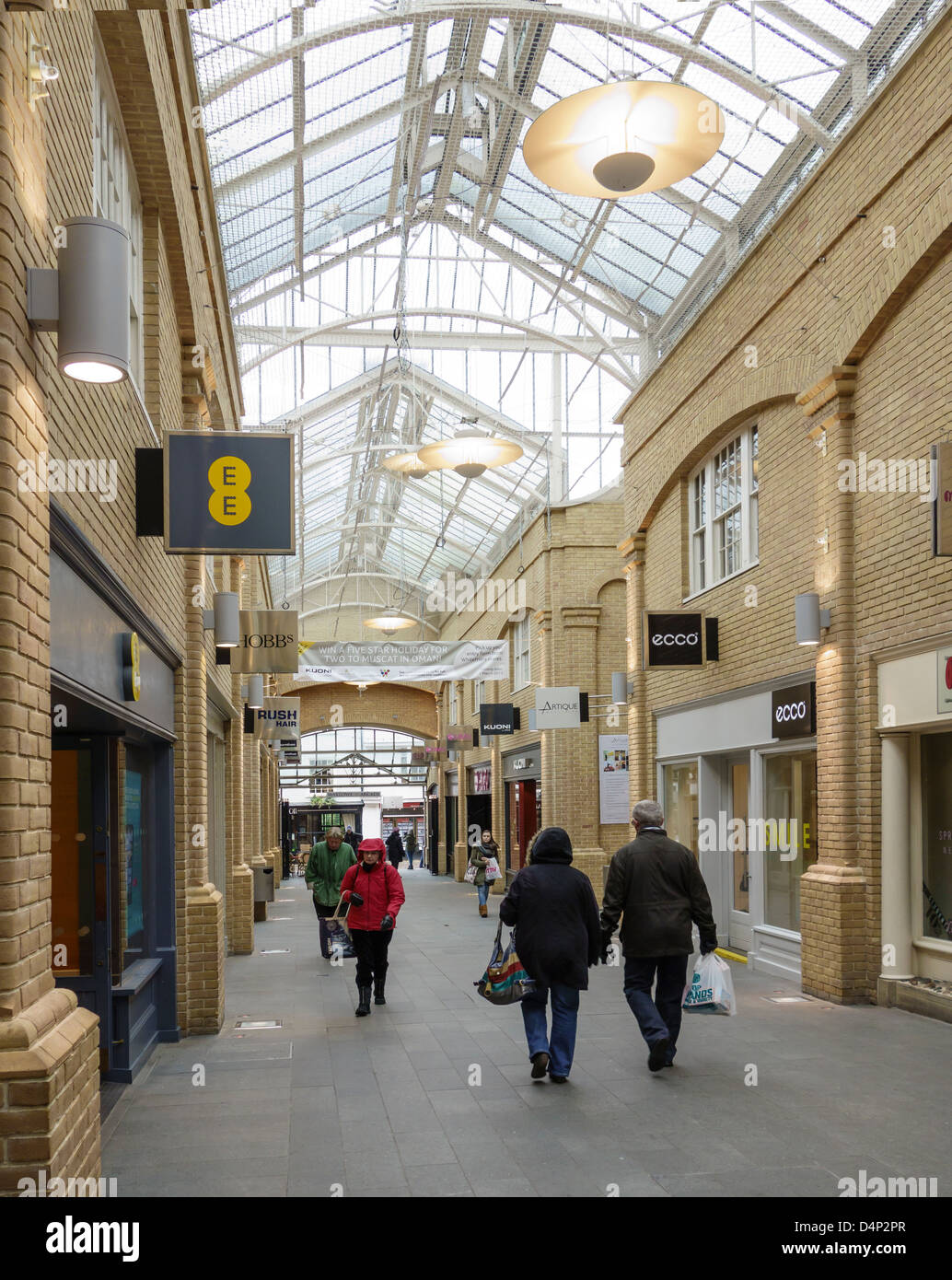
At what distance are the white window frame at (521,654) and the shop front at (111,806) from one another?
623 inches

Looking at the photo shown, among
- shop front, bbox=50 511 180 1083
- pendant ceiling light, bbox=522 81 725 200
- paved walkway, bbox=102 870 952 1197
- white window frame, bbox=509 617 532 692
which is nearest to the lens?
shop front, bbox=50 511 180 1083

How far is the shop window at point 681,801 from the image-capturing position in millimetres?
15133

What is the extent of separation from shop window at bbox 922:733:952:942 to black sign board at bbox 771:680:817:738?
51.5 inches

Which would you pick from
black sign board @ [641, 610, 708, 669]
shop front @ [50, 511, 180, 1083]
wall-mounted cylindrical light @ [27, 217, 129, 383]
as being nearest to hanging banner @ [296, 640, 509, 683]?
black sign board @ [641, 610, 708, 669]

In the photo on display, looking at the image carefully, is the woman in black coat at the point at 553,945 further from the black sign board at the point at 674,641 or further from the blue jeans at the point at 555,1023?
the black sign board at the point at 674,641

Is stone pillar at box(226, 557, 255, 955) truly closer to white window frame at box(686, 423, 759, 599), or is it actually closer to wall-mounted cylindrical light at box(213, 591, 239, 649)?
wall-mounted cylindrical light at box(213, 591, 239, 649)

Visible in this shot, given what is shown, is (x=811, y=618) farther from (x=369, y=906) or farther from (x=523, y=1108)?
(x=523, y=1108)

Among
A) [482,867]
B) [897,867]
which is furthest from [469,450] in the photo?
[482,867]

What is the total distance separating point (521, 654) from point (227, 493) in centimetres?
1913

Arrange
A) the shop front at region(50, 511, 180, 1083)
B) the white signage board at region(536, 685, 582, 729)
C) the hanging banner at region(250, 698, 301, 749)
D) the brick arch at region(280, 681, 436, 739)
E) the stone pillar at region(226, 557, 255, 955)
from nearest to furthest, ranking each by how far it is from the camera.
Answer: the shop front at region(50, 511, 180, 1083) → the stone pillar at region(226, 557, 255, 955) → the white signage board at region(536, 685, 582, 729) → the hanging banner at region(250, 698, 301, 749) → the brick arch at region(280, 681, 436, 739)

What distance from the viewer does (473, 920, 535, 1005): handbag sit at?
7242mm

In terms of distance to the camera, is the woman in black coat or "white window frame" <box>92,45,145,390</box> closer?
"white window frame" <box>92,45,145,390</box>

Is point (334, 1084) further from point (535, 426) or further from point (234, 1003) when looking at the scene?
point (535, 426)

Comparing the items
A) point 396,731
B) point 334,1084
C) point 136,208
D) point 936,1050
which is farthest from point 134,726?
point 396,731
